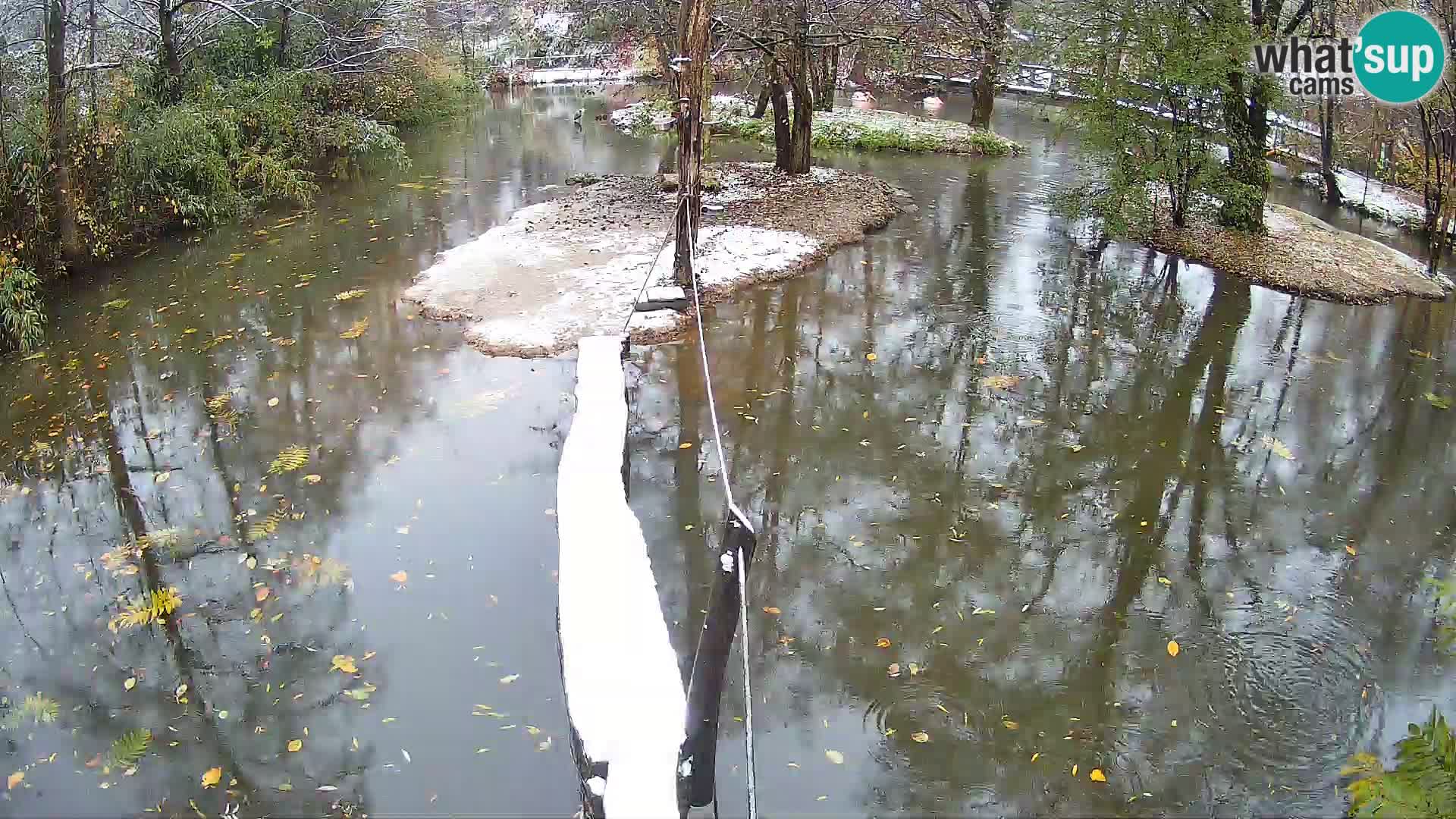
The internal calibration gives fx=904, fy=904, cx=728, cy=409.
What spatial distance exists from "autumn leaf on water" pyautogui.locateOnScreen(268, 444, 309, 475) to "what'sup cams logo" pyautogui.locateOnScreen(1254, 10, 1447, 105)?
1145 cm

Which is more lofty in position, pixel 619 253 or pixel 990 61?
pixel 990 61

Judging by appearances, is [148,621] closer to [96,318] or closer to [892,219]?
[96,318]

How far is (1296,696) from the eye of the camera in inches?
176

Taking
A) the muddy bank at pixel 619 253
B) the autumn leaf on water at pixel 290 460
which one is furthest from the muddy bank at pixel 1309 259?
the autumn leaf on water at pixel 290 460

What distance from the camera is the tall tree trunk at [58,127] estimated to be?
31.7 ft

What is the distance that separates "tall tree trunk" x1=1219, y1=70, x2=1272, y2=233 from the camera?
11258 mm

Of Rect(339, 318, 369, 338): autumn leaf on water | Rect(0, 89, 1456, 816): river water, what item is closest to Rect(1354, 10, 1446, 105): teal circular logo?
Rect(0, 89, 1456, 816): river water

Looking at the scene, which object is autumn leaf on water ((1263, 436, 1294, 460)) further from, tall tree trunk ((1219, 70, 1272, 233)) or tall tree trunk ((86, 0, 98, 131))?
tall tree trunk ((86, 0, 98, 131))

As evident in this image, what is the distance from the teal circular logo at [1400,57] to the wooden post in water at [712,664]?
1264 centimetres

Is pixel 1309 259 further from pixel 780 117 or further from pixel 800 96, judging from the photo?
pixel 780 117

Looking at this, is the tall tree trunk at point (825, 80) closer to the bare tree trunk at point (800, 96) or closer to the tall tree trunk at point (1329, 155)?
the bare tree trunk at point (800, 96)

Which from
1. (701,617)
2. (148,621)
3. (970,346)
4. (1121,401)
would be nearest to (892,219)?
(970,346)

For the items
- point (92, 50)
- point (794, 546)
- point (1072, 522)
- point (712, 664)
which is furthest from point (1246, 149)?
point (92, 50)

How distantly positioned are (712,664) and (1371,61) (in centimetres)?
1422
